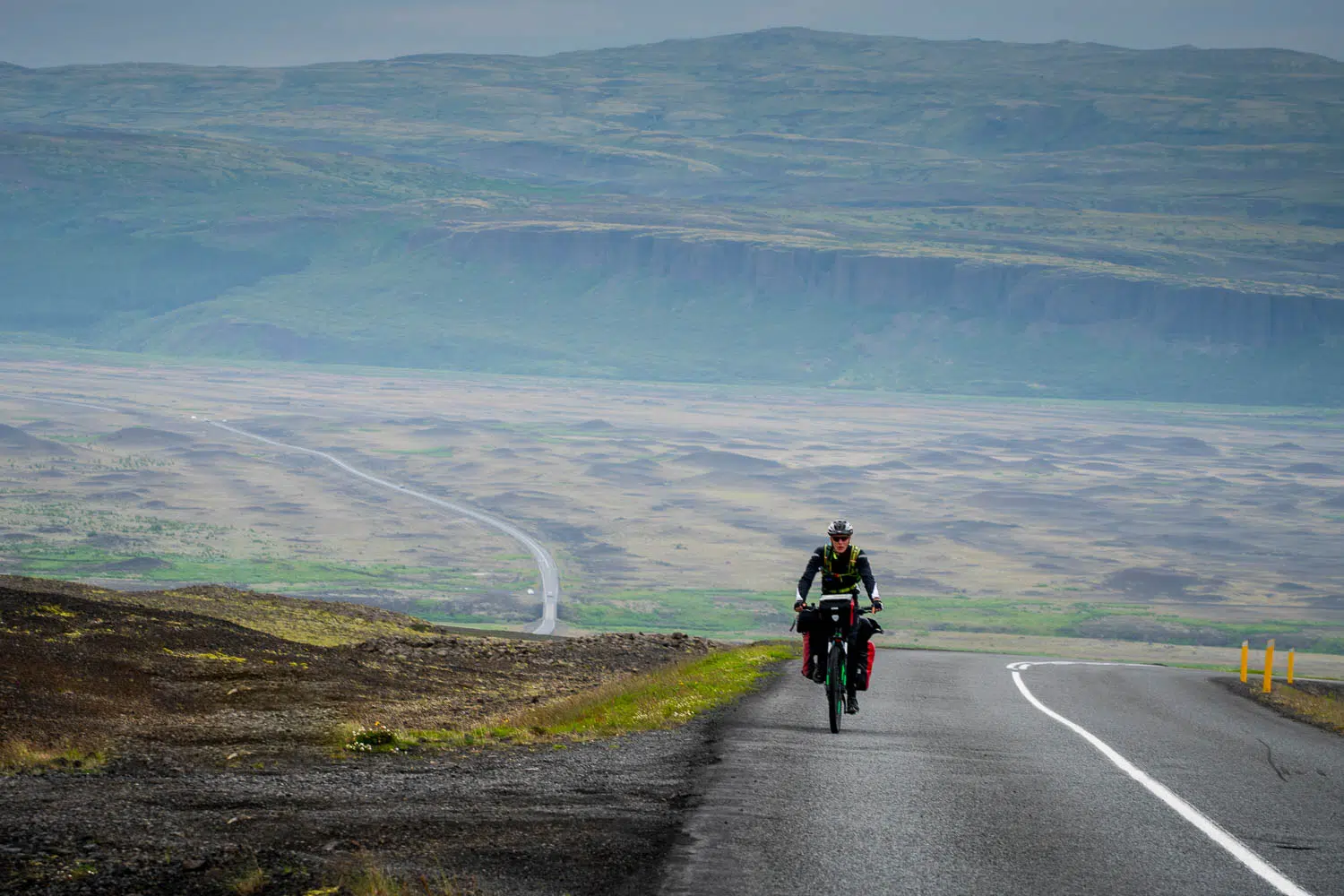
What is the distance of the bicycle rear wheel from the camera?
600 inches

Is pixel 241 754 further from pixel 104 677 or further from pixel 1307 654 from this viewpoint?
pixel 1307 654

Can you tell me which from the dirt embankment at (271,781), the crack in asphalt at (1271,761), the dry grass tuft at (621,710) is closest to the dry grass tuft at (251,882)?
the dirt embankment at (271,781)

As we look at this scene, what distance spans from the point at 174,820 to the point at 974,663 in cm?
2420

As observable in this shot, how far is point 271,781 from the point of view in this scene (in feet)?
37.9

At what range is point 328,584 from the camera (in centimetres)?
14888

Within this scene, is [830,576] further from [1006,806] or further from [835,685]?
[1006,806]

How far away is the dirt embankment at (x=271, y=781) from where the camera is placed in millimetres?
8680

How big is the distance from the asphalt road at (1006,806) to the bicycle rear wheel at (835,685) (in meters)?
0.23

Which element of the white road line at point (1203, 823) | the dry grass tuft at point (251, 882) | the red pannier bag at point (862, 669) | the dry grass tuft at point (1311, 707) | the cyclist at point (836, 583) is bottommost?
the dry grass tuft at point (1311, 707)

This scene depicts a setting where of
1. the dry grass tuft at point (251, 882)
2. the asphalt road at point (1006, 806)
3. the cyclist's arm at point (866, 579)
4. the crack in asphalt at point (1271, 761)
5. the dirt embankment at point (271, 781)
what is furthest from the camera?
the cyclist's arm at point (866, 579)

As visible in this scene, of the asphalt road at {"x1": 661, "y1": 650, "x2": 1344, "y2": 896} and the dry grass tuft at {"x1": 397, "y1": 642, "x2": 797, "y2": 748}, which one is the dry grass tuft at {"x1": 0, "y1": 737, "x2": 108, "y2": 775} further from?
the asphalt road at {"x1": 661, "y1": 650, "x2": 1344, "y2": 896}

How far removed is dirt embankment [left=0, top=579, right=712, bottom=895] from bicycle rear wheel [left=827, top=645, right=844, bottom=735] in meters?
1.50

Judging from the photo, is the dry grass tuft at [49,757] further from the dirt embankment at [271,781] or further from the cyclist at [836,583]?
the cyclist at [836,583]

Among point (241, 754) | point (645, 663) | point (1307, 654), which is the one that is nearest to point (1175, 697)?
point (645, 663)
